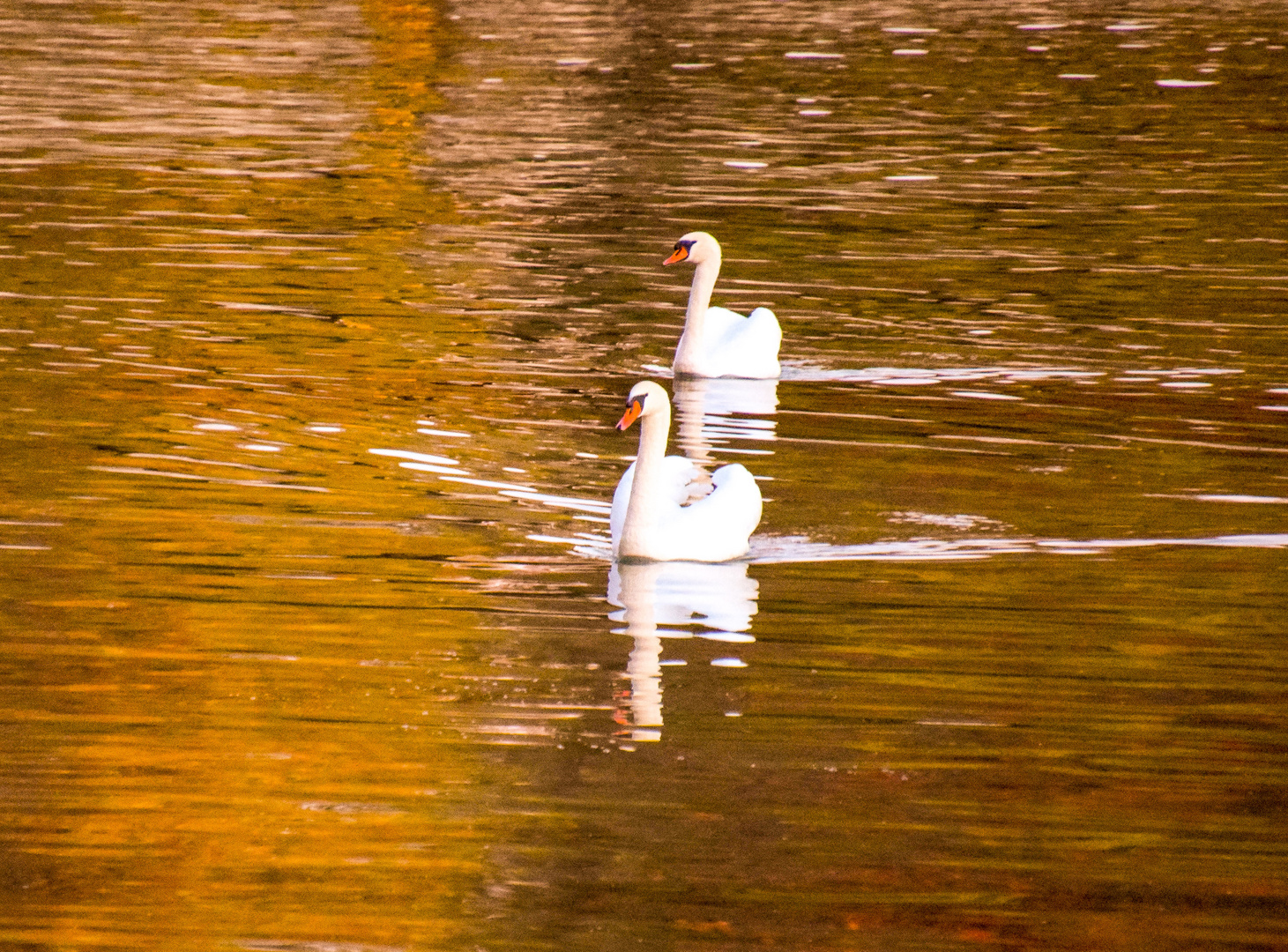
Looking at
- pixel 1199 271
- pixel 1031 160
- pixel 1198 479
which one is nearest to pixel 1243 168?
pixel 1031 160

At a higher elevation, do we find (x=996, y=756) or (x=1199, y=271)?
(x=996, y=756)

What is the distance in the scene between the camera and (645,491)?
11.9 metres

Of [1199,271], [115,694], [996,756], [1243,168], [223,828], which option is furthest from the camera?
[1243,168]

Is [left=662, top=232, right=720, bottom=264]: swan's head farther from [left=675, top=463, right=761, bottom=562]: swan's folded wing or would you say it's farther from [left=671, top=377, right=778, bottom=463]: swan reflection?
[left=675, top=463, right=761, bottom=562]: swan's folded wing

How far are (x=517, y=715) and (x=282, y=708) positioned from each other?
0.92 m

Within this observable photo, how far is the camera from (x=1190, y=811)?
28.3 feet

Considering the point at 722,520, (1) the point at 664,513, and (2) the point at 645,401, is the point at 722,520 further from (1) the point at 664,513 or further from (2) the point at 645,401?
(2) the point at 645,401

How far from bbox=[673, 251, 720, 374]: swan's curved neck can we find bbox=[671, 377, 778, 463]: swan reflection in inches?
4.6

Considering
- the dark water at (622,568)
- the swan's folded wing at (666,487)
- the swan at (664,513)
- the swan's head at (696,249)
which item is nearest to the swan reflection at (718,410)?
the dark water at (622,568)

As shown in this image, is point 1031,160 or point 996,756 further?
point 1031,160

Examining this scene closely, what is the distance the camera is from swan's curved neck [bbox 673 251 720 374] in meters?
17.9

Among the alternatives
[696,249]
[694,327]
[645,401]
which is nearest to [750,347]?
[694,327]

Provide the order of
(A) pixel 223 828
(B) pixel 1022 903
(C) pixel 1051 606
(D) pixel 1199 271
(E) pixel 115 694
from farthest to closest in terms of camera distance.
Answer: (D) pixel 1199 271 < (C) pixel 1051 606 < (E) pixel 115 694 < (A) pixel 223 828 < (B) pixel 1022 903

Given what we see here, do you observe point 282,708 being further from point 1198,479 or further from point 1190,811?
point 1198,479
